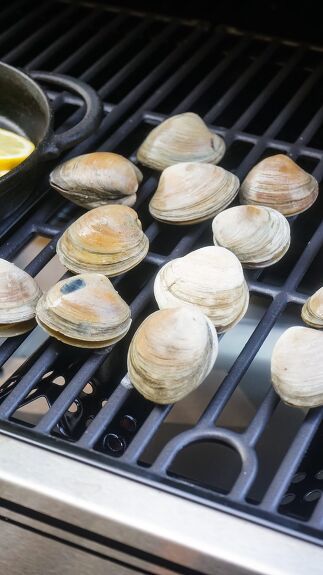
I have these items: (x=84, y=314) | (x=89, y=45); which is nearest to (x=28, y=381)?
(x=84, y=314)

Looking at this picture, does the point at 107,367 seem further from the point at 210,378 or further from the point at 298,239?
the point at 298,239

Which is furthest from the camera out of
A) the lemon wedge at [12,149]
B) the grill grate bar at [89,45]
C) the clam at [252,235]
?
the grill grate bar at [89,45]

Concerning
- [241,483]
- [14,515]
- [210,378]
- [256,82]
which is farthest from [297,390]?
[256,82]

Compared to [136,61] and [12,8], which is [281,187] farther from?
[12,8]

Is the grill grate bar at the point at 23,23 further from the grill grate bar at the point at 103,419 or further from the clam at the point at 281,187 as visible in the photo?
the grill grate bar at the point at 103,419

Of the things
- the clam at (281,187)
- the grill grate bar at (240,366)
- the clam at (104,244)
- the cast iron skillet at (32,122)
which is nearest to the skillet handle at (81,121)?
the cast iron skillet at (32,122)
